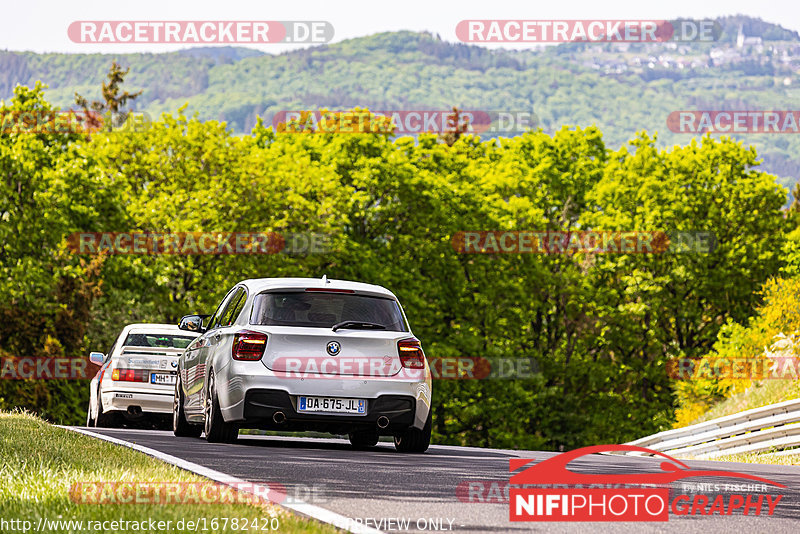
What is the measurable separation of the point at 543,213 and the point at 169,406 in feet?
109

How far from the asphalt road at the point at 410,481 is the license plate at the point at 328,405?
455mm

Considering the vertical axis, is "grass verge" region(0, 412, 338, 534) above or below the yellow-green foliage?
above

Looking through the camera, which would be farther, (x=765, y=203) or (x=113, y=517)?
(x=765, y=203)

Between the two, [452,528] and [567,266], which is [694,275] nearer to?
[567,266]

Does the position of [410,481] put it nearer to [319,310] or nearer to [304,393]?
[304,393]

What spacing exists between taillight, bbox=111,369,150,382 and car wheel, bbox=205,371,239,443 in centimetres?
617

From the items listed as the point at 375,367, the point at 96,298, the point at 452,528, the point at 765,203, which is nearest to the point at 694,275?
the point at 765,203

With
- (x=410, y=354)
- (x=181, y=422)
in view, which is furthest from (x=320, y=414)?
(x=181, y=422)

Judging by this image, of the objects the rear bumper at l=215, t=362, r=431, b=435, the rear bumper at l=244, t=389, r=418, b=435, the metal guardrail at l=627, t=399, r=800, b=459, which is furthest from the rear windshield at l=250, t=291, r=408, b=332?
the metal guardrail at l=627, t=399, r=800, b=459

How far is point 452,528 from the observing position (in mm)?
6918

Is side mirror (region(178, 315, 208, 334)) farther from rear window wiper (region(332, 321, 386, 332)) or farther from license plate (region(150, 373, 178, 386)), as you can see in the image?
license plate (region(150, 373, 178, 386))

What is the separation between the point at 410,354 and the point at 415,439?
1058 mm

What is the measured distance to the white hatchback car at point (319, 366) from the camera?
43.7 ft

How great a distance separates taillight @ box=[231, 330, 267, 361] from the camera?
43.9ft
